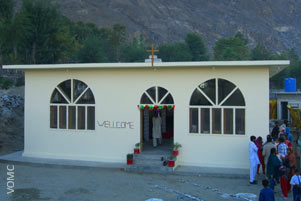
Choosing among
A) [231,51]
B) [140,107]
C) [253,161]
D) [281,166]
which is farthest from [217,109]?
[231,51]

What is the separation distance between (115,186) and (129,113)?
3441mm

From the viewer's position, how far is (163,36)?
89562mm

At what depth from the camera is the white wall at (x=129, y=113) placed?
11445mm

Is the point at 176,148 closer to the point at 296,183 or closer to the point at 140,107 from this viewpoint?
the point at 140,107

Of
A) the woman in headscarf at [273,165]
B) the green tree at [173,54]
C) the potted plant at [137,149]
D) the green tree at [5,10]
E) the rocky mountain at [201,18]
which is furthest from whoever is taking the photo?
the rocky mountain at [201,18]

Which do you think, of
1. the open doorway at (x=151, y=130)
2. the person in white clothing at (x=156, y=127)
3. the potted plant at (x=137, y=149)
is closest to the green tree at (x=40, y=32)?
the open doorway at (x=151, y=130)

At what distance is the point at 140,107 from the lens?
12.3m

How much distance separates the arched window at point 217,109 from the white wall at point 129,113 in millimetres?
189

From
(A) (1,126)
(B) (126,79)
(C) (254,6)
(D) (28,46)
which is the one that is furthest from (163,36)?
(B) (126,79)

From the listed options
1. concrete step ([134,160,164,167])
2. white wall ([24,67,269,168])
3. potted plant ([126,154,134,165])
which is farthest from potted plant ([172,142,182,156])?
potted plant ([126,154,134,165])

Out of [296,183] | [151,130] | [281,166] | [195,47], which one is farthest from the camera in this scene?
[195,47]

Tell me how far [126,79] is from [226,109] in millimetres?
3779

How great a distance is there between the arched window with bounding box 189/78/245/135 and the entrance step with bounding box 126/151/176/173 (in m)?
1.42

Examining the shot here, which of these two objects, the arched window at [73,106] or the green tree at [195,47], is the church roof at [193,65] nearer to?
the arched window at [73,106]
